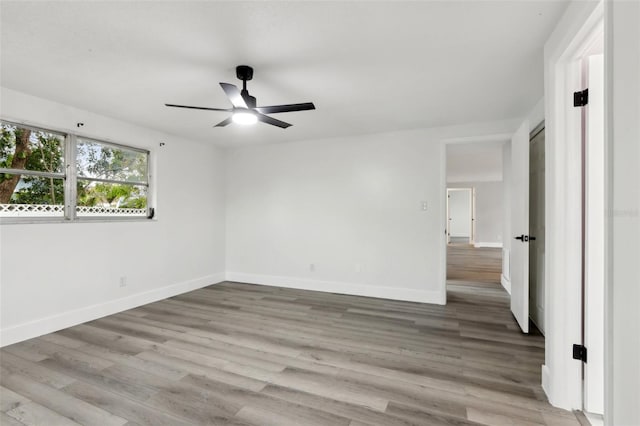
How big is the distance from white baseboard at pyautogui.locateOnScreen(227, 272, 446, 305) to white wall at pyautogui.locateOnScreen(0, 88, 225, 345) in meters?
0.68

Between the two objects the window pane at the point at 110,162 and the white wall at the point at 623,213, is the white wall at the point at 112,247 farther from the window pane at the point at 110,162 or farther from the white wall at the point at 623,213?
the white wall at the point at 623,213

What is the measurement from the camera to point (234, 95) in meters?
2.23

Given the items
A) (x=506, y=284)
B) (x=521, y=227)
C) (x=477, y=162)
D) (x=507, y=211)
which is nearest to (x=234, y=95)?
(x=521, y=227)

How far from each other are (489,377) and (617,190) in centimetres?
168

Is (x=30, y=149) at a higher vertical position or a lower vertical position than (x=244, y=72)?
lower

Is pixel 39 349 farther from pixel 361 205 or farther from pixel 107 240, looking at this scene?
pixel 361 205

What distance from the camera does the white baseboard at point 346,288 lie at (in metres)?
4.06

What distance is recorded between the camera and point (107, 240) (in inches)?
140

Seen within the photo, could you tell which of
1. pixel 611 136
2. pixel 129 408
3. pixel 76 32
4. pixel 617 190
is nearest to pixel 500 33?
pixel 611 136

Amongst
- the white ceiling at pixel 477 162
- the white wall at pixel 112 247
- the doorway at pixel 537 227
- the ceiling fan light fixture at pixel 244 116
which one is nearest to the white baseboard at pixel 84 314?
the white wall at pixel 112 247

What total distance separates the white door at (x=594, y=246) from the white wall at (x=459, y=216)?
40.2ft

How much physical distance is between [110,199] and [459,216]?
13.2 meters

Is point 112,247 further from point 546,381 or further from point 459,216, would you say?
point 459,216

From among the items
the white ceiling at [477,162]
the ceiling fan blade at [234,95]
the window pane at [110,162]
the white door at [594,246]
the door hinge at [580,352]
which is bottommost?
the door hinge at [580,352]
